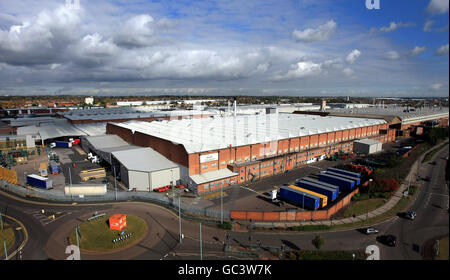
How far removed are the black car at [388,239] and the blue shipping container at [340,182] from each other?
1031 cm

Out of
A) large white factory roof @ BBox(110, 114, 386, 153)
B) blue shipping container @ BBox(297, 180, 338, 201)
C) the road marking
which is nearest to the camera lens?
the road marking

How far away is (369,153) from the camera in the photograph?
4884 centimetres

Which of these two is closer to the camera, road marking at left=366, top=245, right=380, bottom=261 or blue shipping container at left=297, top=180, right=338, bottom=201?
road marking at left=366, top=245, right=380, bottom=261

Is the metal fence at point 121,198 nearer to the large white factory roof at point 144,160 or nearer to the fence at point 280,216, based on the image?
the fence at point 280,216

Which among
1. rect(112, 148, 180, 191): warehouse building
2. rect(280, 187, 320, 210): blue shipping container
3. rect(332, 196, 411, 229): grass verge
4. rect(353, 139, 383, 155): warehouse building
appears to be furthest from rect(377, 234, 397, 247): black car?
rect(353, 139, 383, 155): warehouse building

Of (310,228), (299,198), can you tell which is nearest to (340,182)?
(299,198)

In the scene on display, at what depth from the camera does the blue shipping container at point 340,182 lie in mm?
30344

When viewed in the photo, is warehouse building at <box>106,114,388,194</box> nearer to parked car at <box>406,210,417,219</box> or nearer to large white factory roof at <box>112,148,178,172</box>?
large white factory roof at <box>112,148,178,172</box>

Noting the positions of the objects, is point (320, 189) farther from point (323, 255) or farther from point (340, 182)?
point (323, 255)

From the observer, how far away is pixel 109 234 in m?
20.6

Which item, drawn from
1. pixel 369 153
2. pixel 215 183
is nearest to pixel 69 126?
pixel 215 183

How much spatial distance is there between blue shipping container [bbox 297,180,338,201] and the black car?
7589mm

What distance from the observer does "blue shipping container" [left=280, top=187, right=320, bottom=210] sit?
2547cm

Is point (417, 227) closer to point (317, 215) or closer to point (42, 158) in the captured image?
point (317, 215)
